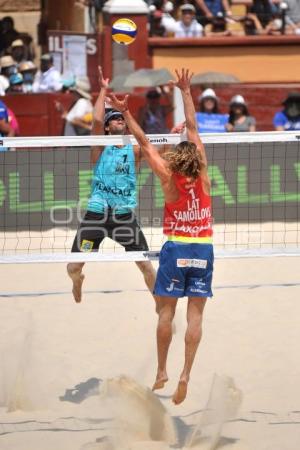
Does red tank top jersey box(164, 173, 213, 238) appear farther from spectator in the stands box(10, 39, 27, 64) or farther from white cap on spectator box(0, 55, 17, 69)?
spectator in the stands box(10, 39, 27, 64)

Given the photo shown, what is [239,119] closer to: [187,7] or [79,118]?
[79,118]

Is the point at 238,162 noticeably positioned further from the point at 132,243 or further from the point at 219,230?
the point at 132,243

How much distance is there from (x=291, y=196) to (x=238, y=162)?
80cm

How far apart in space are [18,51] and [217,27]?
10.6 feet

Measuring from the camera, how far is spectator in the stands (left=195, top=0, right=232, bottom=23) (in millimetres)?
16359

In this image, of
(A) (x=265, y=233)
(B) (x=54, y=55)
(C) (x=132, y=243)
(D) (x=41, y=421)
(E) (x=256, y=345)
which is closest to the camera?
(D) (x=41, y=421)

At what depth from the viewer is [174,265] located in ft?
21.1

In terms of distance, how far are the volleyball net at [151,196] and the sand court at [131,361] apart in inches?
39.8

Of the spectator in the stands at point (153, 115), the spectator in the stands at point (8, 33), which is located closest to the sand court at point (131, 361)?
the spectator in the stands at point (153, 115)

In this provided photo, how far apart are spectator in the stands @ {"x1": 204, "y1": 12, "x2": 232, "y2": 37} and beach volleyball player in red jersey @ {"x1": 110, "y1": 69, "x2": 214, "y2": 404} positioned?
33.2 feet

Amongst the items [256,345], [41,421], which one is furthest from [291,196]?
[41,421]

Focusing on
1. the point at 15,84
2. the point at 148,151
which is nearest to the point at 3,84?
the point at 15,84

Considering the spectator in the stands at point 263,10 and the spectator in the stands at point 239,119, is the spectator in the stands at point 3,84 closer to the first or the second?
the spectator in the stands at point 239,119

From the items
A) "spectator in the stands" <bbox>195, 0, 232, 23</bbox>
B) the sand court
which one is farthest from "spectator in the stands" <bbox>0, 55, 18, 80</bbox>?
the sand court
